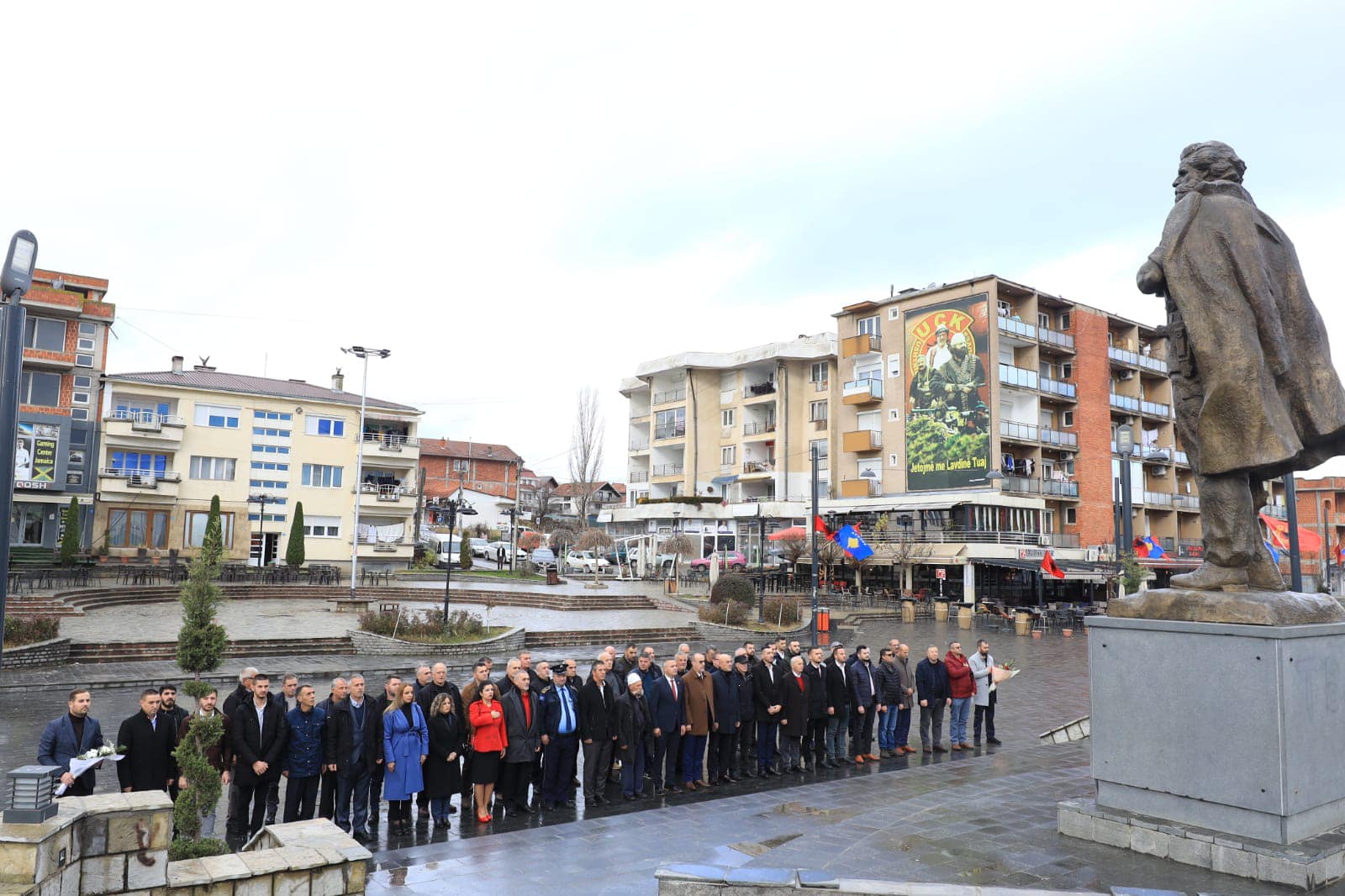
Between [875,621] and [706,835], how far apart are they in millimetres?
29324

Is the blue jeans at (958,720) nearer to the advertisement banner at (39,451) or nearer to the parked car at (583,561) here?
the advertisement banner at (39,451)

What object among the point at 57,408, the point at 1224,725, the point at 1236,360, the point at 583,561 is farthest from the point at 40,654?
the point at 583,561

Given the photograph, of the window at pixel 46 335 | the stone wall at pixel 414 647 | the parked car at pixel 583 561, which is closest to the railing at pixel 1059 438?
the parked car at pixel 583 561

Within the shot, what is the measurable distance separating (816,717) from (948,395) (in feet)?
121

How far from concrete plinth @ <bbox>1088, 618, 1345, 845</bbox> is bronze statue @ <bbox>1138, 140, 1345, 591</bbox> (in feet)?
2.03

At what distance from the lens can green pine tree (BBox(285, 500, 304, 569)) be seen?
4250 centimetres

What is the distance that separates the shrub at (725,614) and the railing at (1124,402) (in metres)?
30.1

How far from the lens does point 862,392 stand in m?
49.4

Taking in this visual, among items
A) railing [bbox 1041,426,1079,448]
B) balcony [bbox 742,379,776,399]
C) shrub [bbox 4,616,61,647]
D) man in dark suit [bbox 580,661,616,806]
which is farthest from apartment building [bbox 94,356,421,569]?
man in dark suit [bbox 580,661,616,806]

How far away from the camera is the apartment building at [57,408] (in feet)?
132

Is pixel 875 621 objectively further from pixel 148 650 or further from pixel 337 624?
pixel 148 650

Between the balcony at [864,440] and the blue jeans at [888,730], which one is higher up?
the balcony at [864,440]

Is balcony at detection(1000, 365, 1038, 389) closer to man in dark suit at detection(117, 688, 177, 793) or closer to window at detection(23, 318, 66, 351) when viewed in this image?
man in dark suit at detection(117, 688, 177, 793)

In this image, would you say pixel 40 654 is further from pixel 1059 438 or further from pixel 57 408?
pixel 1059 438
